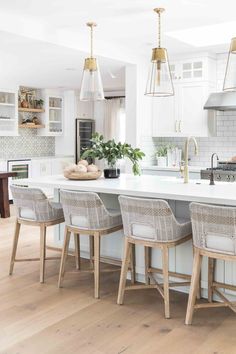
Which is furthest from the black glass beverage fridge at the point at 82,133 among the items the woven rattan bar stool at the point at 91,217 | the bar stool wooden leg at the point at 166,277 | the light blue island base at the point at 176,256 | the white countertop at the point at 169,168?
the bar stool wooden leg at the point at 166,277

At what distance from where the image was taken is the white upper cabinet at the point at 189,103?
6.66 metres

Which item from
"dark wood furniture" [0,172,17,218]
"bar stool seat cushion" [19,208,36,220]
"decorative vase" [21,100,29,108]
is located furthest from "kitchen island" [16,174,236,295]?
"decorative vase" [21,100,29,108]

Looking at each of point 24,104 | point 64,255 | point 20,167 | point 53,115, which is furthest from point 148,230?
point 53,115

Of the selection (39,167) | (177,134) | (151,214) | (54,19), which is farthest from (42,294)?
(39,167)

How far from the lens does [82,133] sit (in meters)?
10.7

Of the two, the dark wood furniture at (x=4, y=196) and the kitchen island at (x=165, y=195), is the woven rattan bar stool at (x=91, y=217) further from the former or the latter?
the dark wood furniture at (x=4, y=196)

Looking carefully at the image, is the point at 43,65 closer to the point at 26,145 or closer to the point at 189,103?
the point at 189,103

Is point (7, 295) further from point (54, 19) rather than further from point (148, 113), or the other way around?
point (148, 113)

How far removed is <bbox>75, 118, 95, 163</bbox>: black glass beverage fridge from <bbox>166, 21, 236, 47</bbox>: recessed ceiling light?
4.83 m

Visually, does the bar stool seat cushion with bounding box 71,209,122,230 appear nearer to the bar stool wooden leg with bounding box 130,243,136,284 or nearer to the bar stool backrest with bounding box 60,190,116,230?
the bar stool backrest with bounding box 60,190,116,230

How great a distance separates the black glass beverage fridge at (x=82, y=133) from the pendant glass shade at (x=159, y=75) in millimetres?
6621

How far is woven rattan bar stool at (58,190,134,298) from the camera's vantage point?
11.9 feet

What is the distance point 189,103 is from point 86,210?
12.1 ft

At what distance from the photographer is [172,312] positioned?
11.1 ft
